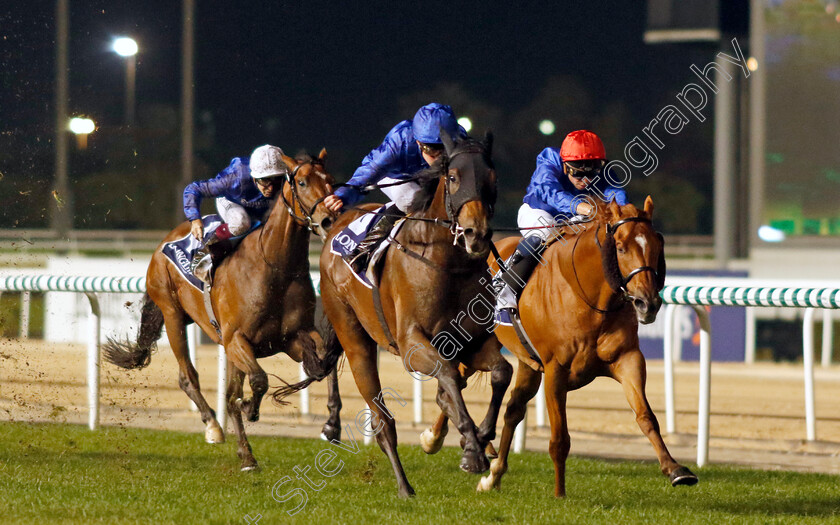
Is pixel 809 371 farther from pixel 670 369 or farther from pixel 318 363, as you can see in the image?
pixel 318 363

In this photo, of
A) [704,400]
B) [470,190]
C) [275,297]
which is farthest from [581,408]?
[470,190]

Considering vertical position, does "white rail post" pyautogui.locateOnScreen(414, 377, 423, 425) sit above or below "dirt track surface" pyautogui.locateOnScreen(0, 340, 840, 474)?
above

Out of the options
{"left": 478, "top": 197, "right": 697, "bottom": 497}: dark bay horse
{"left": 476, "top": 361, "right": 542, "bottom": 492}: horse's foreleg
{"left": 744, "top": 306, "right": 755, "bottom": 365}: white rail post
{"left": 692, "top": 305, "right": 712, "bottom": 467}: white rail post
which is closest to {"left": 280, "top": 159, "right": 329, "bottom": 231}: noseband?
{"left": 478, "top": 197, "right": 697, "bottom": 497}: dark bay horse

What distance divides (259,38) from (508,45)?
23895 mm

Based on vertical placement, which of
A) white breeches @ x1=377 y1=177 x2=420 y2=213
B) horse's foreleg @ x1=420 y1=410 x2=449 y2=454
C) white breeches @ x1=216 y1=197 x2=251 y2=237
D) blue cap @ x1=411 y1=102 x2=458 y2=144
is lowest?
horse's foreleg @ x1=420 y1=410 x2=449 y2=454

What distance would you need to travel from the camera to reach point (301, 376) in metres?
7.31

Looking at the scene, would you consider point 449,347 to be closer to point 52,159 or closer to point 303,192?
point 303,192

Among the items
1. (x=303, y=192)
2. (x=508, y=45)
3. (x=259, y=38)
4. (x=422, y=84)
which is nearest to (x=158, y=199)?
(x=422, y=84)

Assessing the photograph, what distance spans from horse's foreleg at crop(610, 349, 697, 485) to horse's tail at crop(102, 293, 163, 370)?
3.64 m

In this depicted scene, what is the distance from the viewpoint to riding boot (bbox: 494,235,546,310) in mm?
5160

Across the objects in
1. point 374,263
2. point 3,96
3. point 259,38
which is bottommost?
point 374,263

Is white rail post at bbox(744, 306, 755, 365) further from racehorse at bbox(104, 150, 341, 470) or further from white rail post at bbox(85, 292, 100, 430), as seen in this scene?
racehorse at bbox(104, 150, 341, 470)

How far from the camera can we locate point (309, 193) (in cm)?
570

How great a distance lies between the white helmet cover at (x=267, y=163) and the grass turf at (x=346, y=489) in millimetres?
1458
